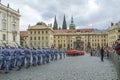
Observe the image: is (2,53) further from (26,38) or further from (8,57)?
(26,38)

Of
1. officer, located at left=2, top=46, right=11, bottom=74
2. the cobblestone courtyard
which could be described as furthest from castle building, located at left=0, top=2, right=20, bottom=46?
officer, located at left=2, top=46, right=11, bottom=74

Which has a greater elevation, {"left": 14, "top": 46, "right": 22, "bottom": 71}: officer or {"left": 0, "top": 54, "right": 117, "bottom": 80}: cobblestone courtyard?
{"left": 14, "top": 46, "right": 22, "bottom": 71}: officer

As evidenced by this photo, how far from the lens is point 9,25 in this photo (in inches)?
3022

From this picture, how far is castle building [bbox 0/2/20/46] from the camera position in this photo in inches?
2808

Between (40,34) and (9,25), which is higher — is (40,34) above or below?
below

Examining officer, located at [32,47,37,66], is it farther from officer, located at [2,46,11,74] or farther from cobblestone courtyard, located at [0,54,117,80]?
officer, located at [2,46,11,74]

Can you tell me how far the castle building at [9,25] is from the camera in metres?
71.3

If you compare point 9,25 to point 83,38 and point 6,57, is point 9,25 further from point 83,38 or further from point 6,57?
point 83,38

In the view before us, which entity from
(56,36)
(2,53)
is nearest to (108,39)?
(56,36)

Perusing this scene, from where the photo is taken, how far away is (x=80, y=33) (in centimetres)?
14788

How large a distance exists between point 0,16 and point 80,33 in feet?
268

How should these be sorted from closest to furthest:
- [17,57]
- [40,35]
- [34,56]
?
[17,57]
[34,56]
[40,35]

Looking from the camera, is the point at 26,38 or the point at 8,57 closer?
the point at 8,57

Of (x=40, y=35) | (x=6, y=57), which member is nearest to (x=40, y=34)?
(x=40, y=35)
